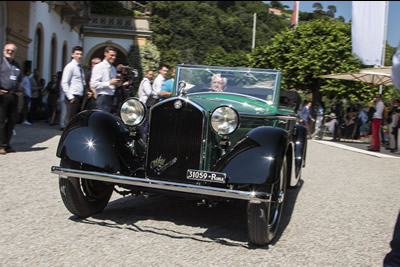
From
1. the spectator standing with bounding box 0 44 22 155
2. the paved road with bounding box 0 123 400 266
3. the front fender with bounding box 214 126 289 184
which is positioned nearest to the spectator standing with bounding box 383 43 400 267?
the paved road with bounding box 0 123 400 266

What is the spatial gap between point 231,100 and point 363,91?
19.9 meters

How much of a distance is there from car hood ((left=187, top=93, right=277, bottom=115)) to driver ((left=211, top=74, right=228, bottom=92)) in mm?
181

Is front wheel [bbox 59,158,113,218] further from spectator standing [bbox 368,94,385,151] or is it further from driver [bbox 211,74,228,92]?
spectator standing [bbox 368,94,385,151]

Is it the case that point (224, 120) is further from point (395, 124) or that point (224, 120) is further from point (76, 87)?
point (395, 124)

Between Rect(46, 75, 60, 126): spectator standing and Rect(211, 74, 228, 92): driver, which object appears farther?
Rect(46, 75, 60, 126): spectator standing

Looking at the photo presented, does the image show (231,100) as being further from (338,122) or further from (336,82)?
(336,82)

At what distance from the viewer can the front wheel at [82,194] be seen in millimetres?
4465

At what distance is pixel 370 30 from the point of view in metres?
17.5

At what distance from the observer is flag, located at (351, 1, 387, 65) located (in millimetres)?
17453

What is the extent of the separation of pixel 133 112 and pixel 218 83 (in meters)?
1.57

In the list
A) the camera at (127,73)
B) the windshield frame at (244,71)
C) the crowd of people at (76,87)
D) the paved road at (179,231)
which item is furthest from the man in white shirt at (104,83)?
the windshield frame at (244,71)

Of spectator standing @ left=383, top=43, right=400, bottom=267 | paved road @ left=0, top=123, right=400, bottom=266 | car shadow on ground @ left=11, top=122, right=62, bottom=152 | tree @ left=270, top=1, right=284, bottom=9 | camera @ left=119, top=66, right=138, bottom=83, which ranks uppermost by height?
tree @ left=270, top=1, right=284, bottom=9

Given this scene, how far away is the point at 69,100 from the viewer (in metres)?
9.14

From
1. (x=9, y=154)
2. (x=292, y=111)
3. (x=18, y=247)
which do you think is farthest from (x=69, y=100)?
(x=18, y=247)
